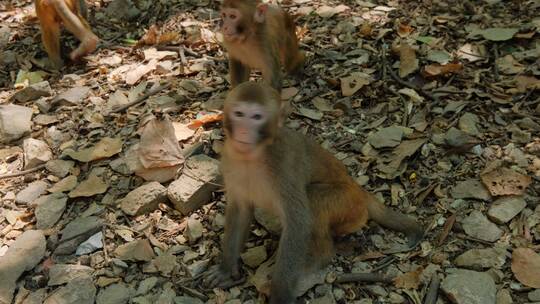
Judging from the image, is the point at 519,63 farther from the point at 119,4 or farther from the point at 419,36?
the point at 119,4

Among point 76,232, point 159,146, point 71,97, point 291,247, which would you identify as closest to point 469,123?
point 291,247

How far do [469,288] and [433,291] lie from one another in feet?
0.79

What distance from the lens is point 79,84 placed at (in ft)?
22.1

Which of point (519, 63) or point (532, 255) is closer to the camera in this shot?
point (532, 255)

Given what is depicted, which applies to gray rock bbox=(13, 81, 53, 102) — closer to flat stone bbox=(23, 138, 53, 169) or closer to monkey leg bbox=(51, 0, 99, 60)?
monkey leg bbox=(51, 0, 99, 60)

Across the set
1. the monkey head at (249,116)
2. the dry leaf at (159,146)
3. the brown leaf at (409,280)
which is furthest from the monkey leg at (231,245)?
the brown leaf at (409,280)

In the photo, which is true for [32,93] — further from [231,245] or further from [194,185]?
[231,245]

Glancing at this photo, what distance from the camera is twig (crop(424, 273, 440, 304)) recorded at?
→ 13.4 feet

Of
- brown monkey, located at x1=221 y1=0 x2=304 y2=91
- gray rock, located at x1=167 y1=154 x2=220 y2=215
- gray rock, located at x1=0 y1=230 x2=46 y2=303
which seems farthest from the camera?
brown monkey, located at x1=221 y1=0 x2=304 y2=91

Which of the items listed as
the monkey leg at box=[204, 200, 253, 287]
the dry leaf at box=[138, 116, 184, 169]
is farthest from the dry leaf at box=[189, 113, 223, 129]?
the monkey leg at box=[204, 200, 253, 287]

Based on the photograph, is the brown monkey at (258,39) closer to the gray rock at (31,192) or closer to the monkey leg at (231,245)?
the monkey leg at (231,245)

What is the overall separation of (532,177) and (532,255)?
826 mm

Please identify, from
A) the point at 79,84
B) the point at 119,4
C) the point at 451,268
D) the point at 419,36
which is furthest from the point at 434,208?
the point at 119,4

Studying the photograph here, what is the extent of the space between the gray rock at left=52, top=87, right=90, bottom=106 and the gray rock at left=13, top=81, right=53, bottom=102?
0.23 m
